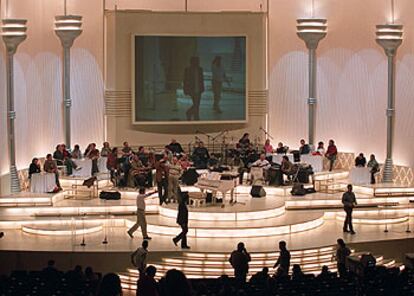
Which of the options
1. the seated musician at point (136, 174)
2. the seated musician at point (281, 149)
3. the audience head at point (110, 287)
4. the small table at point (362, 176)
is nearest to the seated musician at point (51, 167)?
the seated musician at point (136, 174)

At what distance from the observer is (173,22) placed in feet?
92.8

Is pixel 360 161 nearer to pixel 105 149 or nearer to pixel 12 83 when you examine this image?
pixel 105 149

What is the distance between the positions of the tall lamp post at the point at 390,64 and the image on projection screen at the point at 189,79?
4837 mm

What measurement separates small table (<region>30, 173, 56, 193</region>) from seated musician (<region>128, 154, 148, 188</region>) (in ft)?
6.28

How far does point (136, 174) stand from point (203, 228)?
13.0 ft

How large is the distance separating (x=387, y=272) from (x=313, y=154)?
11.7 metres

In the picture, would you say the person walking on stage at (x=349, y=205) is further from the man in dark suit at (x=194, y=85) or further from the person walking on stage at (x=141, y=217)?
the man in dark suit at (x=194, y=85)

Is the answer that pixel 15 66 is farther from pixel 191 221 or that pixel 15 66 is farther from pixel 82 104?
pixel 191 221

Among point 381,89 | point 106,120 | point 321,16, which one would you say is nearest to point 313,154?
point 381,89

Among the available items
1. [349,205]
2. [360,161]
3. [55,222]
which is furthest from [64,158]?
[349,205]

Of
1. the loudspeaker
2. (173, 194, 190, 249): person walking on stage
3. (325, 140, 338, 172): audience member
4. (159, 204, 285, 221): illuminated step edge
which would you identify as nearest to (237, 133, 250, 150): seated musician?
(325, 140, 338, 172): audience member

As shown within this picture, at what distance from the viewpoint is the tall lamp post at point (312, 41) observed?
27078 mm

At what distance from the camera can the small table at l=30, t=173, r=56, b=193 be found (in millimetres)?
23250

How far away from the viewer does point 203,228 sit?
66.3ft
